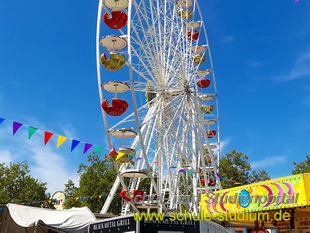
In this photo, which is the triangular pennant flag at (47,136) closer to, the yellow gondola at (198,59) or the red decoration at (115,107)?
the red decoration at (115,107)

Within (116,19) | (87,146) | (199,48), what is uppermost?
(199,48)

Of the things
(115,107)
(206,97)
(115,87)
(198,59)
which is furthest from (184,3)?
(115,107)

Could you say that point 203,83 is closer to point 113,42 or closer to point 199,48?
point 199,48

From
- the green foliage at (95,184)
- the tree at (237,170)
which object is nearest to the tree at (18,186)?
the green foliage at (95,184)

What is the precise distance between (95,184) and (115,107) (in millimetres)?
22378

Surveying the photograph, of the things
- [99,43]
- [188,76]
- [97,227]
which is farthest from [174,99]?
[97,227]

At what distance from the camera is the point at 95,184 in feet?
118

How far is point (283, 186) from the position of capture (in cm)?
807

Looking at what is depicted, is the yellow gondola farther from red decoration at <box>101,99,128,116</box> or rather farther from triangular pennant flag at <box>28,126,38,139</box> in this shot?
triangular pennant flag at <box>28,126,38,139</box>

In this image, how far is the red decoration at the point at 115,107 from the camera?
1543cm

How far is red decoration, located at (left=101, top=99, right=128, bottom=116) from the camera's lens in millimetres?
15432

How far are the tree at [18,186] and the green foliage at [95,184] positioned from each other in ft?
11.9

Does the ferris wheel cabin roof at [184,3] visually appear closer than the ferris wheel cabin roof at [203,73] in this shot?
Yes

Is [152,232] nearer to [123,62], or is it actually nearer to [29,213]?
[29,213]
